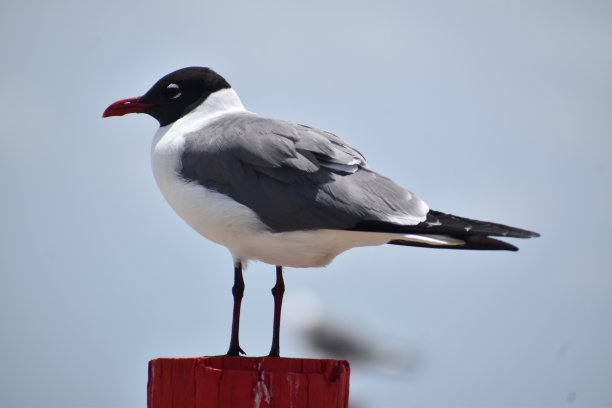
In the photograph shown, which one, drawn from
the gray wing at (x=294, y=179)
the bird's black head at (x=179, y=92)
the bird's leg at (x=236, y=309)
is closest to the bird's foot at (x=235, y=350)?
the bird's leg at (x=236, y=309)

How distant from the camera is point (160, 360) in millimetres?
4250

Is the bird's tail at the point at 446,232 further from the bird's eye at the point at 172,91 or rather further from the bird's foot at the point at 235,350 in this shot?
the bird's eye at the point at 172,91

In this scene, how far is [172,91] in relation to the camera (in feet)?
19.5

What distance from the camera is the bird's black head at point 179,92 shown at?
5.89 m

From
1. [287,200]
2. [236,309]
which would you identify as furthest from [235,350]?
[287,200]

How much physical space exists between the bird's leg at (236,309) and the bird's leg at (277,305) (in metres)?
0.17

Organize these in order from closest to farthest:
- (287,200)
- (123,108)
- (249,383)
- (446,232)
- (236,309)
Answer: (249,383)
(446,232)
(287,200)
(236,309)
(123,108)

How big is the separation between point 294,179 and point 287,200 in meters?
0.12

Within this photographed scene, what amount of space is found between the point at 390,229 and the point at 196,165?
3.46 ft

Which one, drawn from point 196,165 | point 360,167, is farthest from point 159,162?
point 360,167

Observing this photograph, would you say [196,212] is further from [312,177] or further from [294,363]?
[294,363]

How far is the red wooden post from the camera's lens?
405cm

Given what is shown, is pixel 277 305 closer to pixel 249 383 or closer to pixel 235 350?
pixel 235 350

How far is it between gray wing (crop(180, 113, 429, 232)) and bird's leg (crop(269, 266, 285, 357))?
0.60m
